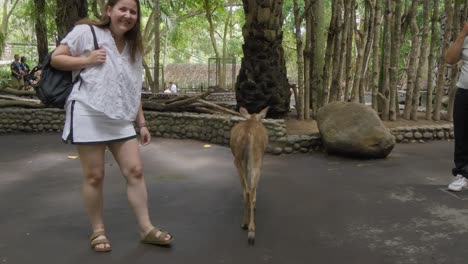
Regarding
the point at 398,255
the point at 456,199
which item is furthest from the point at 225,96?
the point at 398,255

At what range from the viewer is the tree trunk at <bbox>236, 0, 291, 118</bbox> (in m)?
8.80

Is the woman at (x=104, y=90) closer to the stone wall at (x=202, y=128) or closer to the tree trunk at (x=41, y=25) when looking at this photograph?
the stone wall at (x=202, y=128)

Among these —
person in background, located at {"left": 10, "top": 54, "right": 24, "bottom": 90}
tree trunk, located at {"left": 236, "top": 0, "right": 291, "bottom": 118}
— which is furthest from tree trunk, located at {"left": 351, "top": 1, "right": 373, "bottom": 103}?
person in background, located at {"left": 10, "top": 54, "right": 24, "bottom": 90}

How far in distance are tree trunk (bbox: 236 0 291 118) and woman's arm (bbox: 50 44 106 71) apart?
6.01 meters

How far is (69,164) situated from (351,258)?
4.90 metres

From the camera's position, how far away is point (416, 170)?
625 cm

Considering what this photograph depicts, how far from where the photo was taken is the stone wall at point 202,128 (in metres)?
7.60

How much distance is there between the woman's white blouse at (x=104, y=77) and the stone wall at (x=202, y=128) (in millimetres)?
4658

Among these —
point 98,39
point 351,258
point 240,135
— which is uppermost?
point 98,39

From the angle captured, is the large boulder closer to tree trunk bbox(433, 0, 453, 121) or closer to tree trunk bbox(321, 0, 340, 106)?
tree trunk bbox(321, 0, 340, 106)

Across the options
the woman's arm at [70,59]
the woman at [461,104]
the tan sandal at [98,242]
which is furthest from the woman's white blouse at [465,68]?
the tan sandal at [98,242]

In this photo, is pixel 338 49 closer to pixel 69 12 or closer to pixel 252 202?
pixel 252 202

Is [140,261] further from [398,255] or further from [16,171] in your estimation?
[16,171]

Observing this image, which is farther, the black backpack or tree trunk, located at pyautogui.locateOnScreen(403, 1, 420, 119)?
tree trunk, located at pyautogui.locateOnScreen(403, 1, 420, 119)
